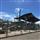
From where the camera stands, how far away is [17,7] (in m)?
6.96

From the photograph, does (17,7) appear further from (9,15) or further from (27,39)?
(27,39)

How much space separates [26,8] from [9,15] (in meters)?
0.74

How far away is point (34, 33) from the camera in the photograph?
7.20m

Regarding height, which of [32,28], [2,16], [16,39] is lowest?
[16,39]

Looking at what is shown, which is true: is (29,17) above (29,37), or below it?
above

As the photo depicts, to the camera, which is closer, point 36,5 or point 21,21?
point 36,5

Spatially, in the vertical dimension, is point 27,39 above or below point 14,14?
below

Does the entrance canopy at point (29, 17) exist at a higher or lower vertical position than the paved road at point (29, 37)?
higher

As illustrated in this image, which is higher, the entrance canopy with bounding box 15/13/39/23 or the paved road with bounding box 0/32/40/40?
the entrance canopy with bounding box 15/13/39/23

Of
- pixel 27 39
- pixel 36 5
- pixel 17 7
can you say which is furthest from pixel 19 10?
pixel 27 39

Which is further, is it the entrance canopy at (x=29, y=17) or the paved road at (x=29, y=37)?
the paved road at (x=29, y=37)

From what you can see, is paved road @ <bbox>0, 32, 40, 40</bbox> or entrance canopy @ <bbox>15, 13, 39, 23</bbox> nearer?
entrance canopy @ <bbox>15, 13, 39, 23</bbox>

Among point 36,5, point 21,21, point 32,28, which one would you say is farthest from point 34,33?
point 36,5

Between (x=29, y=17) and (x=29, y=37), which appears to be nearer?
(x=29, y=17)
